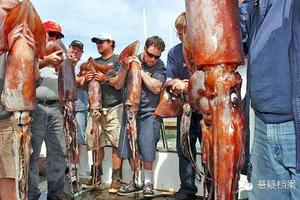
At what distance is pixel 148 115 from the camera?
240 inches

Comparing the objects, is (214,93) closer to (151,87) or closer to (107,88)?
(151,87)

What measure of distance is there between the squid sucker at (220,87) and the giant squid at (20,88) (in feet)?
6.89

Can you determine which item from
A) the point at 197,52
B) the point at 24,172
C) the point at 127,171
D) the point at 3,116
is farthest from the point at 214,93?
the point at 127,171

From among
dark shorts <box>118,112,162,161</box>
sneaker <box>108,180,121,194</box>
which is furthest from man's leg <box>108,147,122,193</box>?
dark shorts <box>118,112,162,161</box>

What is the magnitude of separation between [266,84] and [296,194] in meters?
0.64

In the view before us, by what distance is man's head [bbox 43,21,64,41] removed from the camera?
565 cm

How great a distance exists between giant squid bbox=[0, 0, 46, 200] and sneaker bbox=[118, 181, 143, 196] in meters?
2.82

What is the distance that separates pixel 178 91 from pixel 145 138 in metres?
2.34

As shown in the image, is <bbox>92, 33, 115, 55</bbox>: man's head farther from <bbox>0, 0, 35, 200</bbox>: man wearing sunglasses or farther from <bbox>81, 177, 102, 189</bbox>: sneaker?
<bbox>0, 0, 35, 200</bbox>: man wearing sunglasses

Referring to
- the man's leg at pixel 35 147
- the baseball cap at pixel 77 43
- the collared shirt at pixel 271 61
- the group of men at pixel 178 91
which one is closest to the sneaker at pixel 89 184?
the group of men at pixel 178 91

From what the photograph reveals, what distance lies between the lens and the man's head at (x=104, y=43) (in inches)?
270

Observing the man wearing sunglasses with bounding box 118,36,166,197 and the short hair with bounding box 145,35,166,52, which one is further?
the short hair with bounding box 145,35,166,52

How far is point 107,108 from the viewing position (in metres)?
6.93

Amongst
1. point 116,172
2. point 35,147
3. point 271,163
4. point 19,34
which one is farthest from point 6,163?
point 271,163
